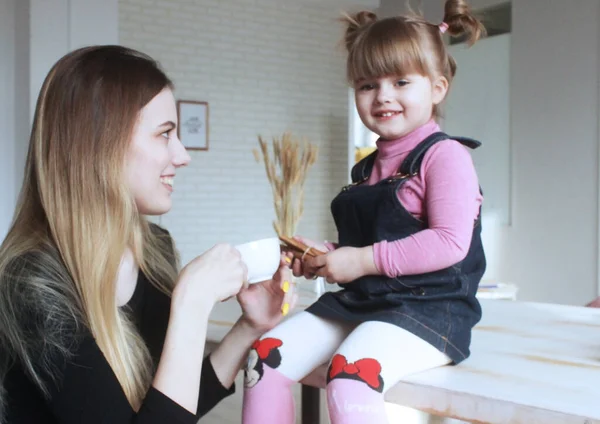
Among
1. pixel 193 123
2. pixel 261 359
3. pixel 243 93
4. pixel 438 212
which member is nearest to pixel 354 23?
pixel 438 212

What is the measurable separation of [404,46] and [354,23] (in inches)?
7.3

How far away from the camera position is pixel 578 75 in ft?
14.2

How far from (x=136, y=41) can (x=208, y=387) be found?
17.6ft

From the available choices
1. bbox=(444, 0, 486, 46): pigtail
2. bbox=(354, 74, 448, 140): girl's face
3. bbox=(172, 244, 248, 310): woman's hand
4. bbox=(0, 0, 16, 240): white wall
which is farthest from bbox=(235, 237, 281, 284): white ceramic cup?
Result: bbox=(0, 0, 16, 240): white wall

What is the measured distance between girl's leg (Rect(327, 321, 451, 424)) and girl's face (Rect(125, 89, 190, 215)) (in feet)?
1.28

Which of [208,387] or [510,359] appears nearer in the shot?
[510,359]

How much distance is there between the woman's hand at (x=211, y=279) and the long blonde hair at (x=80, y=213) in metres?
0.13

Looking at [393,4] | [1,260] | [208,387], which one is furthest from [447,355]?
[393,4]

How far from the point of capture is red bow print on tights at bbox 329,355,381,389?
1010mm

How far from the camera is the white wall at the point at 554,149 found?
425 cm

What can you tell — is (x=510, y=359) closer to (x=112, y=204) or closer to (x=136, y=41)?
(x=112, y=204)

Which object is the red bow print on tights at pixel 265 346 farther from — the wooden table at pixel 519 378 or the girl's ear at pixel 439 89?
the girl's ear at pixel 439 89

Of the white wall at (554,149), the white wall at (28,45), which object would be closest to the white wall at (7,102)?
the white wall at (28,45)

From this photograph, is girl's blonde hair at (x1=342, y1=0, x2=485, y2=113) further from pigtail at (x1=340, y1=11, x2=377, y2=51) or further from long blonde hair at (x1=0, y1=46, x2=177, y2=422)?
long blonde hair at (x1=0, y1=46, x2=177, y2=422)
